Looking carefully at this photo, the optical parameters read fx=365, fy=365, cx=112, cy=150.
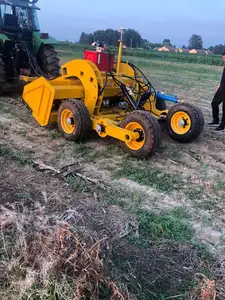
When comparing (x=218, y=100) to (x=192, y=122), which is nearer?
(x=192, y=122)

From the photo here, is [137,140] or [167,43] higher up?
[167,43]

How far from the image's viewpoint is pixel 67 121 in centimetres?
561

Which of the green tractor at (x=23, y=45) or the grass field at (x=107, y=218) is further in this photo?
the green tractor at (x=23, y=45)

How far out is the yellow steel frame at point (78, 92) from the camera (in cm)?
553

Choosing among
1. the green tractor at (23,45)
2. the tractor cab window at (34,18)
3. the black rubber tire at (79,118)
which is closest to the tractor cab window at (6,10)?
the green tractor at (23,45)

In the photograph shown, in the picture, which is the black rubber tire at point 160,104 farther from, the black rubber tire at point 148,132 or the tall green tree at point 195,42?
the tall green tree at point 195,42

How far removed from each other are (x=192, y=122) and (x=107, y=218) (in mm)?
2687

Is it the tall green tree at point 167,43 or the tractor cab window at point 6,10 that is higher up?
the tall green tree at point 167,43

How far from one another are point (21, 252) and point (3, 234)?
0.94 ft

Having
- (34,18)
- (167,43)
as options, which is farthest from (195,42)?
(34,18)

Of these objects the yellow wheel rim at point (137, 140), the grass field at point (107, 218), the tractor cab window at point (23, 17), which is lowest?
the grass field at point (107, 218)

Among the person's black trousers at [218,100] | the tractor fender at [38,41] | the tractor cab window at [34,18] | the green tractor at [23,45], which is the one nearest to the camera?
the person's black trousers at [218,100]

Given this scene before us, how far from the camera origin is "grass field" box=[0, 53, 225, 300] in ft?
7.68

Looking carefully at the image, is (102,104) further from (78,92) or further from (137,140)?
(137,140)
